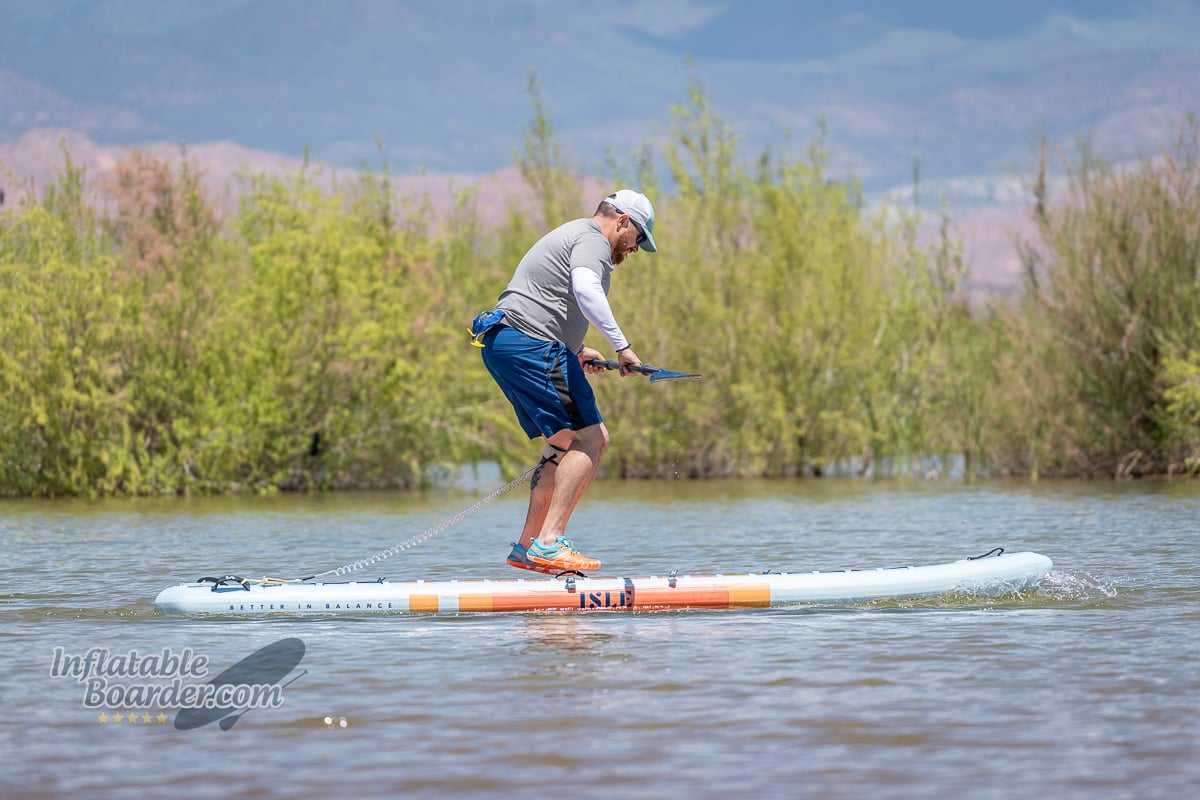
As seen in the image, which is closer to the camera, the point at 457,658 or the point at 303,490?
the point at 457,658

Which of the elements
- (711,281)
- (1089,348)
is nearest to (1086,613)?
(1089,348)

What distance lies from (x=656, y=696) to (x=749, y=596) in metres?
2.57

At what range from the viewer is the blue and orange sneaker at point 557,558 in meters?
8.76

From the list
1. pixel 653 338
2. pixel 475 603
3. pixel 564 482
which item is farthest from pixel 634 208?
pixel 653 338

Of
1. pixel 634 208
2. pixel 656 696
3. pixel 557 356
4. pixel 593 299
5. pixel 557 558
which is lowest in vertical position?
pixel 656 696

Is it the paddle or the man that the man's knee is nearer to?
the man

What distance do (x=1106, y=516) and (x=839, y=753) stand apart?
1144 centimetres

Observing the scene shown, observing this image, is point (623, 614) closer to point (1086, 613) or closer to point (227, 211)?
point (1086, 613)

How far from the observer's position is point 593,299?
854cm

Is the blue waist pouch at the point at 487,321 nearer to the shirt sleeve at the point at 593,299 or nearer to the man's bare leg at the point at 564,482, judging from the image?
the shirt sleeve at the point at 593,299

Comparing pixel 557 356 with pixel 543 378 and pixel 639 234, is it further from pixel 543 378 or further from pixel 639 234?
pixel 639 234

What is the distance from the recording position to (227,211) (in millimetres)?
24266

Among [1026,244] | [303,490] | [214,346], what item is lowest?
[303,490]

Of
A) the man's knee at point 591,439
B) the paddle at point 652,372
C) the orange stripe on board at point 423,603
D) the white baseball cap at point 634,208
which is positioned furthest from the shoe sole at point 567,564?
the white baseball cap at point 634,208
